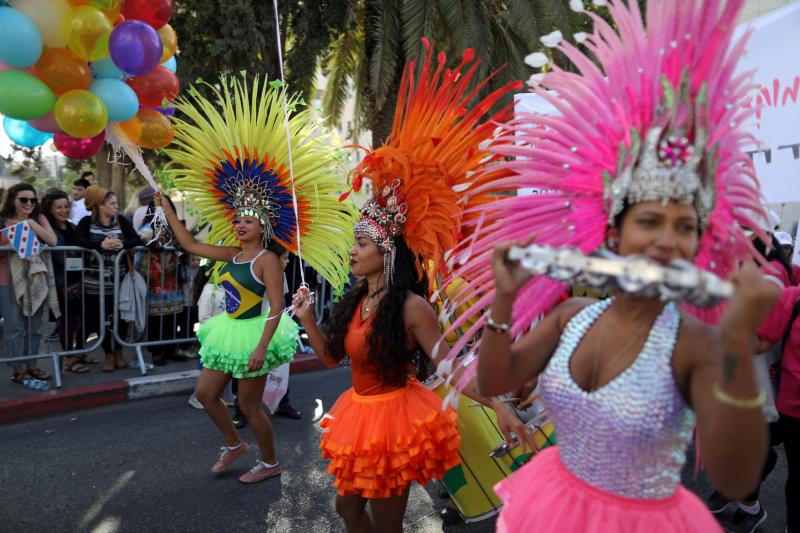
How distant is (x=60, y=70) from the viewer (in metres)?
3.85

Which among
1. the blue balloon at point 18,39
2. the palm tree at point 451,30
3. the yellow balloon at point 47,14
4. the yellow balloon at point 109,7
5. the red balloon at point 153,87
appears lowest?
the red balloon at point 153,87

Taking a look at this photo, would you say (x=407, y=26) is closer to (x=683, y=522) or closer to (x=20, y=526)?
(x=20, y=526)

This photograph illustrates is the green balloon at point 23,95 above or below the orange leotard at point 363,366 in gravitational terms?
above

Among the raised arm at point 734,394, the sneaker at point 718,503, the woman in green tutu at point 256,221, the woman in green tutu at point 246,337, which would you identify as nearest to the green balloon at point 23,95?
the woman in green tutu at point 256,221

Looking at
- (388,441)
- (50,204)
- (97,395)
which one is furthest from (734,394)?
(50,204)

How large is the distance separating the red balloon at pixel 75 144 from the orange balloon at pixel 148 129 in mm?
190

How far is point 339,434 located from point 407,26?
7.84 metres

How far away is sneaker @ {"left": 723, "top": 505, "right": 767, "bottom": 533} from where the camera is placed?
3.63 meters

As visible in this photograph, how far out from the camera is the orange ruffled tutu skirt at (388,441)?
261cm

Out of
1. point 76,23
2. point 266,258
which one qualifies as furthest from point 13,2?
point 266,258

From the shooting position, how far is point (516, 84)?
7.55ft

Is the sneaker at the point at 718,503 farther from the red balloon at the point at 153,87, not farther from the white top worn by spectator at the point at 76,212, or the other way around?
the white top worn by spectator at the point at 76,212

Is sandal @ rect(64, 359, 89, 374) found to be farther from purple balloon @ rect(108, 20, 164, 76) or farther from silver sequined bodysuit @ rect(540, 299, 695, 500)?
silver sequined bodysuit @ rect(540, 299, 695, 500)

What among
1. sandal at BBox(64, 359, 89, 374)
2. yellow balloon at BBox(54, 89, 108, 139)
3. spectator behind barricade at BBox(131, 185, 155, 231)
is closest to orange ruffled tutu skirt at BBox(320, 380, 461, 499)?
yellow balloon at BBox(54, 89, 108, 139)
